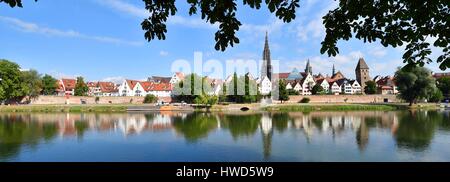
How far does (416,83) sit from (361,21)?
150 feet

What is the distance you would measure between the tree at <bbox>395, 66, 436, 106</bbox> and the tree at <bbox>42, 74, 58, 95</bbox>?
60390mm

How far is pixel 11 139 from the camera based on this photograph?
772 inches

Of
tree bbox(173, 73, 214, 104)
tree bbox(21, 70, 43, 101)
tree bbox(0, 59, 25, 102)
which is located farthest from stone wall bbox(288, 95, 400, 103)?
tree bbox(0, 59, 25, 102)

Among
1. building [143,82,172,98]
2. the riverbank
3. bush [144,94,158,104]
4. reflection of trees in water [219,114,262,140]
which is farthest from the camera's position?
building [143,82,172,98]

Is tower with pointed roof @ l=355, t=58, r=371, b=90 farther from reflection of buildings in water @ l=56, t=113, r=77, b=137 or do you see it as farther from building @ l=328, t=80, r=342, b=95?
reflection of buildings in water @ l=56, t=113, r=77, b=137

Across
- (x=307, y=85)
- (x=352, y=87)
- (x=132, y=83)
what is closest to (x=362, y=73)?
(x=352, y=87)

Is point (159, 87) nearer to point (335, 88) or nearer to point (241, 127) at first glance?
point (335, 88)

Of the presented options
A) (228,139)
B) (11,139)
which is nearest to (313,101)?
(228,139)

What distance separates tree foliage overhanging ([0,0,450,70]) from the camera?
4312 millimetres

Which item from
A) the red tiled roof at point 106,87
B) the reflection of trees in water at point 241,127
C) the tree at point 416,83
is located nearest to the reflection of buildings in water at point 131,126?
the reflection of trees in water at point 241,127
